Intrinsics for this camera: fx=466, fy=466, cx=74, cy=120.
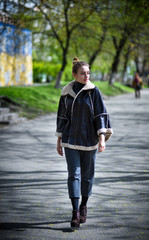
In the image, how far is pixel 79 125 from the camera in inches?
186

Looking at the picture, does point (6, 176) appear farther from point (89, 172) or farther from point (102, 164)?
point (89, 172)

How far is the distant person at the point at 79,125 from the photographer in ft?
15.5

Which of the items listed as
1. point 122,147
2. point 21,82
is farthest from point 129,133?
point 21,82

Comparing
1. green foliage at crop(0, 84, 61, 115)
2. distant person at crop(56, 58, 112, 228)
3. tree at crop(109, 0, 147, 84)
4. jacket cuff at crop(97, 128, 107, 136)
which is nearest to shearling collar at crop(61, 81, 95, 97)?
distant person at crop(56, 58, 112, 228)

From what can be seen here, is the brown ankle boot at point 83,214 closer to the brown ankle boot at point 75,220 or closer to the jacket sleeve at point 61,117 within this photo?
the brown ankle boot at point 75,220

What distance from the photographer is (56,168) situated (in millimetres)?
8078

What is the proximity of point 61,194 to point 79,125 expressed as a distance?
1.76 meters

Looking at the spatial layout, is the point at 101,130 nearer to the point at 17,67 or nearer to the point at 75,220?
the point at 75,220

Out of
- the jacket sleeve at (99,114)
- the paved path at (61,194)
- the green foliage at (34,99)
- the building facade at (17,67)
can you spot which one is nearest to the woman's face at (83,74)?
the jacket sleeve at (99,114)

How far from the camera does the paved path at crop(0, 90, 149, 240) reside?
15.2ft

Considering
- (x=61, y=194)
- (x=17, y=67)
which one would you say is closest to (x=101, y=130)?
(x=61, y=194)

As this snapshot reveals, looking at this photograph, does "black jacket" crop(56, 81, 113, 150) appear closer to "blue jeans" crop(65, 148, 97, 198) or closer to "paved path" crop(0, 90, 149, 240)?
"blue jeans" crop(65, 148, 97, 198)

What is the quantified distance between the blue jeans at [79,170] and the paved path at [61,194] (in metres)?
0.37

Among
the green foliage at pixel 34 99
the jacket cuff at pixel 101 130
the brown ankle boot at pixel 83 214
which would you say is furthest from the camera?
the green foliage at pixel 34 99
